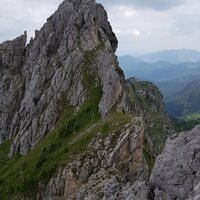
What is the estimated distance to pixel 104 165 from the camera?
109438 millimetres

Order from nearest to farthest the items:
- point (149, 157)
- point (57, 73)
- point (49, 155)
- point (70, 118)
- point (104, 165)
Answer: point (104, 165), point (149, 157), point (49, 155), point (70, 118), point (57, 73)

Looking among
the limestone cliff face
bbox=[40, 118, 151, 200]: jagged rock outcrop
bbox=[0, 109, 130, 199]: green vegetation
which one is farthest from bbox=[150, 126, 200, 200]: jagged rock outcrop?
the limestone cliff face

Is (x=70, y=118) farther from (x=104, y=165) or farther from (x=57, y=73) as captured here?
(x=104, y=165)

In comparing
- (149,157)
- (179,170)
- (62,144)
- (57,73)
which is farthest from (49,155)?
(179,170)

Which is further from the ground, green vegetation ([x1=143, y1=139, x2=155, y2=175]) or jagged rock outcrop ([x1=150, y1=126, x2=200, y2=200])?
jagged rock outcrop ([x1=150, y1=126, x2=200, y2=200])

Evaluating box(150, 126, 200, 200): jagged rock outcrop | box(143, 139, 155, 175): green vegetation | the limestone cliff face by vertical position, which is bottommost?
box(143, 139, 155, 175): green vegetation

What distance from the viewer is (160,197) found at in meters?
55.8

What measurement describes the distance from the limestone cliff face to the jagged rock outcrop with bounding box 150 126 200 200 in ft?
240

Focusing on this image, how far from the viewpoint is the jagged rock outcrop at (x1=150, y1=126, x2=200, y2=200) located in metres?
53.8

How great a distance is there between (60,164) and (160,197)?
224 ft

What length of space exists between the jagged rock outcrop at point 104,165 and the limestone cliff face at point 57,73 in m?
21.2

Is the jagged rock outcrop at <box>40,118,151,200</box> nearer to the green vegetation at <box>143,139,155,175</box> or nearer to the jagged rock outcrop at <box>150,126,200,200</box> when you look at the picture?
the green vegetation at <box>143,139,155,175</box>

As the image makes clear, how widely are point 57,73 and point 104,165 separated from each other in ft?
212

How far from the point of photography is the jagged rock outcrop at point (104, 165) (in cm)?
10588
